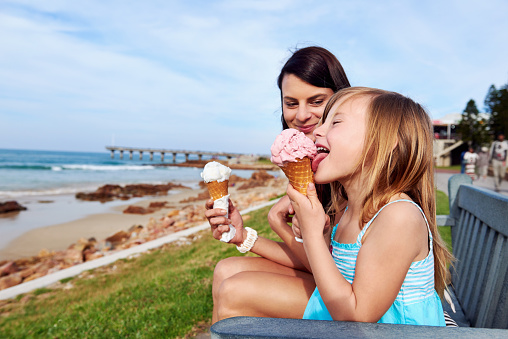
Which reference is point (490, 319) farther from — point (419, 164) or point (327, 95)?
point (327, 95)

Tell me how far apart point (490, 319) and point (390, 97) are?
3.44 ft

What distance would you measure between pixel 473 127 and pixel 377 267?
46.7 m

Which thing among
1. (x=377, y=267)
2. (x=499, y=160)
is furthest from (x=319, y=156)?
(x=499, y=160)

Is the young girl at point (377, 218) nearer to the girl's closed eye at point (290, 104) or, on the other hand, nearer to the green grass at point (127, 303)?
the girl's closed eye at point (290, 104)

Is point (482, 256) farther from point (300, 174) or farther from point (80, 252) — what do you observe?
point (80, 252)

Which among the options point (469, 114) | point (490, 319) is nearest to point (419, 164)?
point (490, 319)

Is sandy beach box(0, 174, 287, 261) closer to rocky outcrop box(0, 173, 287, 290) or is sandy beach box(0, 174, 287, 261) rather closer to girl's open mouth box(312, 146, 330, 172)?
rocky outcrop box(0, 173, 287, 290)

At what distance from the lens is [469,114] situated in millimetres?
43219

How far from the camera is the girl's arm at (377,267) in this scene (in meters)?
1.31

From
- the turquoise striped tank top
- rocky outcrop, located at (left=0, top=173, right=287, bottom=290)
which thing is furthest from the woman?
rocky outcrop, located at (left=0, top=173, right=287, bottom=290)

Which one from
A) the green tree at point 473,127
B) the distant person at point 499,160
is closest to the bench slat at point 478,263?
the distant person at point 499,160

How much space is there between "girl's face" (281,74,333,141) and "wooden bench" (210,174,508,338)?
1.03 metres

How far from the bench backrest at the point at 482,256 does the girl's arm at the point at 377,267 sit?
0.49 m

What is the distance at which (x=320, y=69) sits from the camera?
2.45 meters
